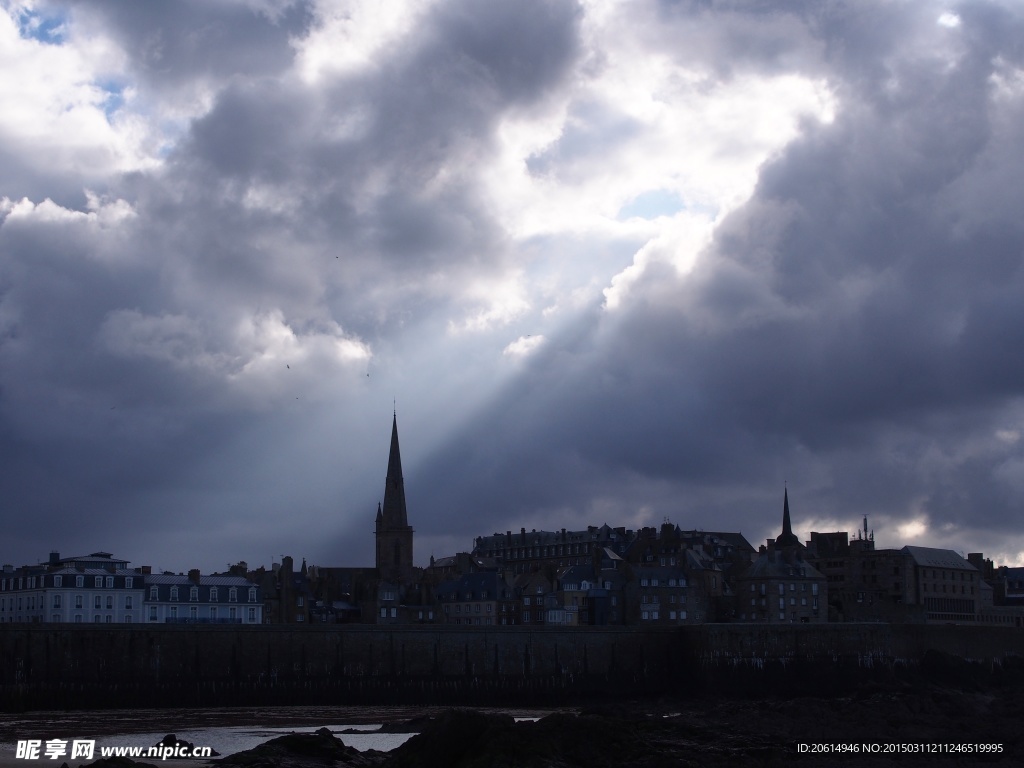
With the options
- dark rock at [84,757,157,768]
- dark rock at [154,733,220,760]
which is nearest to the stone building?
dark rock at [154,733,220,760]

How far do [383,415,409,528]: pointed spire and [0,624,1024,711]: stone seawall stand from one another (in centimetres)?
4201

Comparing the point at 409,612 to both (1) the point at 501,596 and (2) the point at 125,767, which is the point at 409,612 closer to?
(1) the point at 501,596

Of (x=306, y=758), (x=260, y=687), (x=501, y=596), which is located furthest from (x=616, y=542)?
(x=306, y=758)

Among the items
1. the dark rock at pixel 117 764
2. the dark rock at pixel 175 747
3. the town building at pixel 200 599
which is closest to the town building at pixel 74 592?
the town building at pixel 200 599

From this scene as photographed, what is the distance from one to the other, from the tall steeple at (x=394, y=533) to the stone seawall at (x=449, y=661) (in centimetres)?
3862

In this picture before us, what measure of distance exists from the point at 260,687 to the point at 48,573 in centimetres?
1534

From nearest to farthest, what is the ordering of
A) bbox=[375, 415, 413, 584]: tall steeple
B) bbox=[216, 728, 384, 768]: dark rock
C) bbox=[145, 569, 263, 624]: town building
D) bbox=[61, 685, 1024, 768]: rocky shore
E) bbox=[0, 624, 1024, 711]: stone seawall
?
bbox=[216, 728, 384, 768]: dark rock
bbox=[61, 685, 1024, 768]: rocky shore
bbox=[0, 624, 1024, 711]: stone seawall
bbox=[145, 569, 263, 624]: town building
bbox=[375, 415, 413, 584]: tall steeple

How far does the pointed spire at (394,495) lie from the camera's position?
124 m

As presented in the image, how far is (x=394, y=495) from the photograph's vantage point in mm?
125250

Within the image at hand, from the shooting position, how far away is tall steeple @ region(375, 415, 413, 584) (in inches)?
4811

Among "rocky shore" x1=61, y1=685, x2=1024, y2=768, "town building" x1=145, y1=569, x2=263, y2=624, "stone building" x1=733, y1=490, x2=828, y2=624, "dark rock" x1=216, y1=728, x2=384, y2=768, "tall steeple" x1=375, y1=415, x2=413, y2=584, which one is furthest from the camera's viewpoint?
"tall steeple" x1=375, y1=415, x2=413, y2=584

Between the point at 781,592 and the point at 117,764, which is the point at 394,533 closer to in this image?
the point at 781,592

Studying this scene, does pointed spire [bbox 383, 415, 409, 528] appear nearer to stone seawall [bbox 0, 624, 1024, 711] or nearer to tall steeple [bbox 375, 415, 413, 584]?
tall steeple [bbox 375, 415, 413, 584]

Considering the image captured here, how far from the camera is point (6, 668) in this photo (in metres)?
66.6
